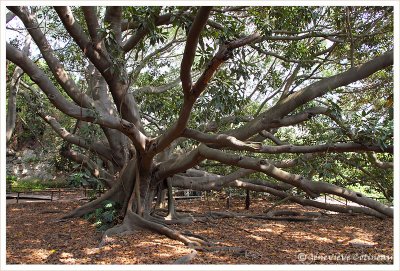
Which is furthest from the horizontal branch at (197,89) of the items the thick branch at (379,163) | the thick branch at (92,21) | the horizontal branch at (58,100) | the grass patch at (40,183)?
the grass patch at (40,183)

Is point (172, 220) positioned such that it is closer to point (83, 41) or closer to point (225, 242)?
point (225, 242)

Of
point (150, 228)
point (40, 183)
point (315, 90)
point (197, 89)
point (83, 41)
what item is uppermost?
point (83, 41)

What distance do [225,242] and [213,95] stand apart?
7.53 ft

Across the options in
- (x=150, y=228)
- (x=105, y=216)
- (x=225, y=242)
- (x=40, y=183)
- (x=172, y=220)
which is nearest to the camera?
(x=225, y=242)

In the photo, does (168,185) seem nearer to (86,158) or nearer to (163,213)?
(163,213)

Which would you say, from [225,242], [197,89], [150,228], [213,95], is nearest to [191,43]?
[197,89]

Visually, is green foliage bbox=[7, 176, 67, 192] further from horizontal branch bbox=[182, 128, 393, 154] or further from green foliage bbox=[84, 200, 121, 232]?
horizontal branch bbox=[182, 128, 393, 154]

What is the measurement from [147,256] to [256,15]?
3818 mm

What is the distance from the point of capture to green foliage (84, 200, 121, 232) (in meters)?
6.53

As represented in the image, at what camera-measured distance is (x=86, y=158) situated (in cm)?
805

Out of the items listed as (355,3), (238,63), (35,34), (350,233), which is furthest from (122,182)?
(355,3)

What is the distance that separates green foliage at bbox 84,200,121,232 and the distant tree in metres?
0.17

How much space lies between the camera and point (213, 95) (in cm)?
487

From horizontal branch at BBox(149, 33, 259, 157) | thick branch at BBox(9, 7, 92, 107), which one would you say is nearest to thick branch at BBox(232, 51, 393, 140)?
horizontal branch at BBox(149, 33, 259, 157)
